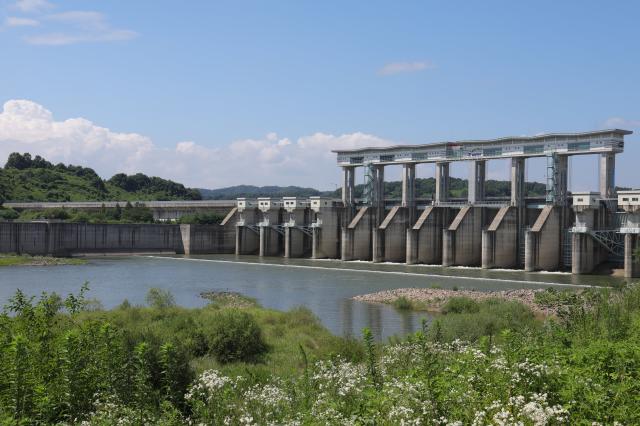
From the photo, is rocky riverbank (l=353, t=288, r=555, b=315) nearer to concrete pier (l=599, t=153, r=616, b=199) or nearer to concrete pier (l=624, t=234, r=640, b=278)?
concrete pier (l=624, t=234, r=640, b=278)

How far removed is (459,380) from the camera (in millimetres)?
8102

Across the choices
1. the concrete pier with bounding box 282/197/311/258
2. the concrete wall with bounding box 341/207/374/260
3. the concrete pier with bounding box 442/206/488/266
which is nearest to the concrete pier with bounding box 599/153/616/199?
the concrete pier with bounding box 442/206/488/266

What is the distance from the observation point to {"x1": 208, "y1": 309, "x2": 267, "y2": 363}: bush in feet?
58.5

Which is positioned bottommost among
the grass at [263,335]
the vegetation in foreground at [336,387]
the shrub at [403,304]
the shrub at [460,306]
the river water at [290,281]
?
the river water at [290,281]

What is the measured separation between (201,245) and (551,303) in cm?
4917

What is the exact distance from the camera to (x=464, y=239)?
5272 cm

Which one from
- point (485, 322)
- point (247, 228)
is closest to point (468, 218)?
point (247, 228)

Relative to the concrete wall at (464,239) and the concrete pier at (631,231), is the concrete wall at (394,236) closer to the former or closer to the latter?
the concrete wall at (464,239)

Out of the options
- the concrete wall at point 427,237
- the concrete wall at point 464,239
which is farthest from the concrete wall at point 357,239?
the concrete wall at point 464,239

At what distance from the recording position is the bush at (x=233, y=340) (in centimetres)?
1783

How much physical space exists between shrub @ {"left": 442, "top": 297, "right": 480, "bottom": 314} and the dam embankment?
141 feet

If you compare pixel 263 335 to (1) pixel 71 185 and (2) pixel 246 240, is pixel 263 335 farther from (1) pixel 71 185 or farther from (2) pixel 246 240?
(1) pixel 71 185

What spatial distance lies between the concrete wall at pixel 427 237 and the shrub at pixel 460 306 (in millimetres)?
24493

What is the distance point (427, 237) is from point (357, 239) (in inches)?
302
